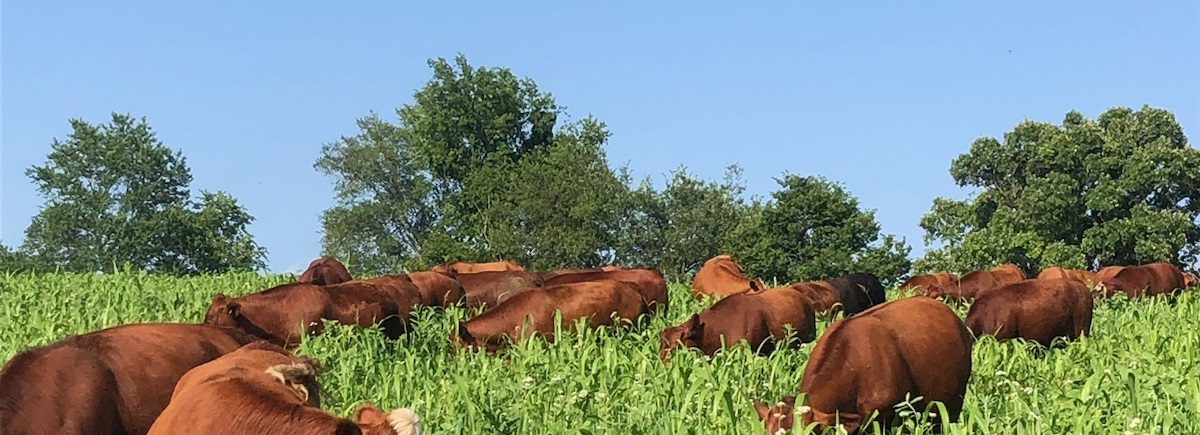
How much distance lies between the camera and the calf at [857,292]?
63.1 ft

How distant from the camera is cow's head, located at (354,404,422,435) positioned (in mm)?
4152

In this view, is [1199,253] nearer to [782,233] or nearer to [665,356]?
[782,233]

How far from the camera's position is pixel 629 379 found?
886 centimetres

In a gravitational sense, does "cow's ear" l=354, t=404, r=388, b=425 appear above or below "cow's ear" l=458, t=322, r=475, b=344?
below

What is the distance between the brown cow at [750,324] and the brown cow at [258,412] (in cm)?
709

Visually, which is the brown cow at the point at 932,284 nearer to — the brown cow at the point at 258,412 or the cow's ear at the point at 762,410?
the cow's ear at the point at 762,410

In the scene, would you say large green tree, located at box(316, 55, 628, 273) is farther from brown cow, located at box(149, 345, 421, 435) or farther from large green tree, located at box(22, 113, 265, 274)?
brown cow, located at box(149, 345, 421, 435)

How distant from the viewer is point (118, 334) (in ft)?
22.4

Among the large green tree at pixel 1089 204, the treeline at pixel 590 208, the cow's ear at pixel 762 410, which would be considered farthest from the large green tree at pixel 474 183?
the cow's ear at pixel 762 410

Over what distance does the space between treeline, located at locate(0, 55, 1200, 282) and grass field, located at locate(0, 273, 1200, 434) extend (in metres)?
34.1

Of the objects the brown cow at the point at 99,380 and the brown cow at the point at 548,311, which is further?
the brown cow at the point at 548,311

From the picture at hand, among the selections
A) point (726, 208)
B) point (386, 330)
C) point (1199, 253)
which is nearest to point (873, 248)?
point (726, 208)

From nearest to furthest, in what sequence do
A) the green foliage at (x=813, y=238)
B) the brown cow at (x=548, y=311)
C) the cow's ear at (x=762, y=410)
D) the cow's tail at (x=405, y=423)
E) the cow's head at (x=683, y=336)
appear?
the cow's tail at (x=405, y=423)
the cow's ear at (x=762, y=410)
the cow's head at (x=683, y=336)
the brown cow at (x=548, y=311)
the green foliage at (x=813, y=238)

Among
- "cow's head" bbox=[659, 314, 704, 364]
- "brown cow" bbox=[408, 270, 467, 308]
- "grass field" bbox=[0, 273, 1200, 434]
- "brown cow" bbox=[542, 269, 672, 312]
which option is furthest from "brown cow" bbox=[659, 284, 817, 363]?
"brown cow" bbox=[408, 270, 467, 308]
